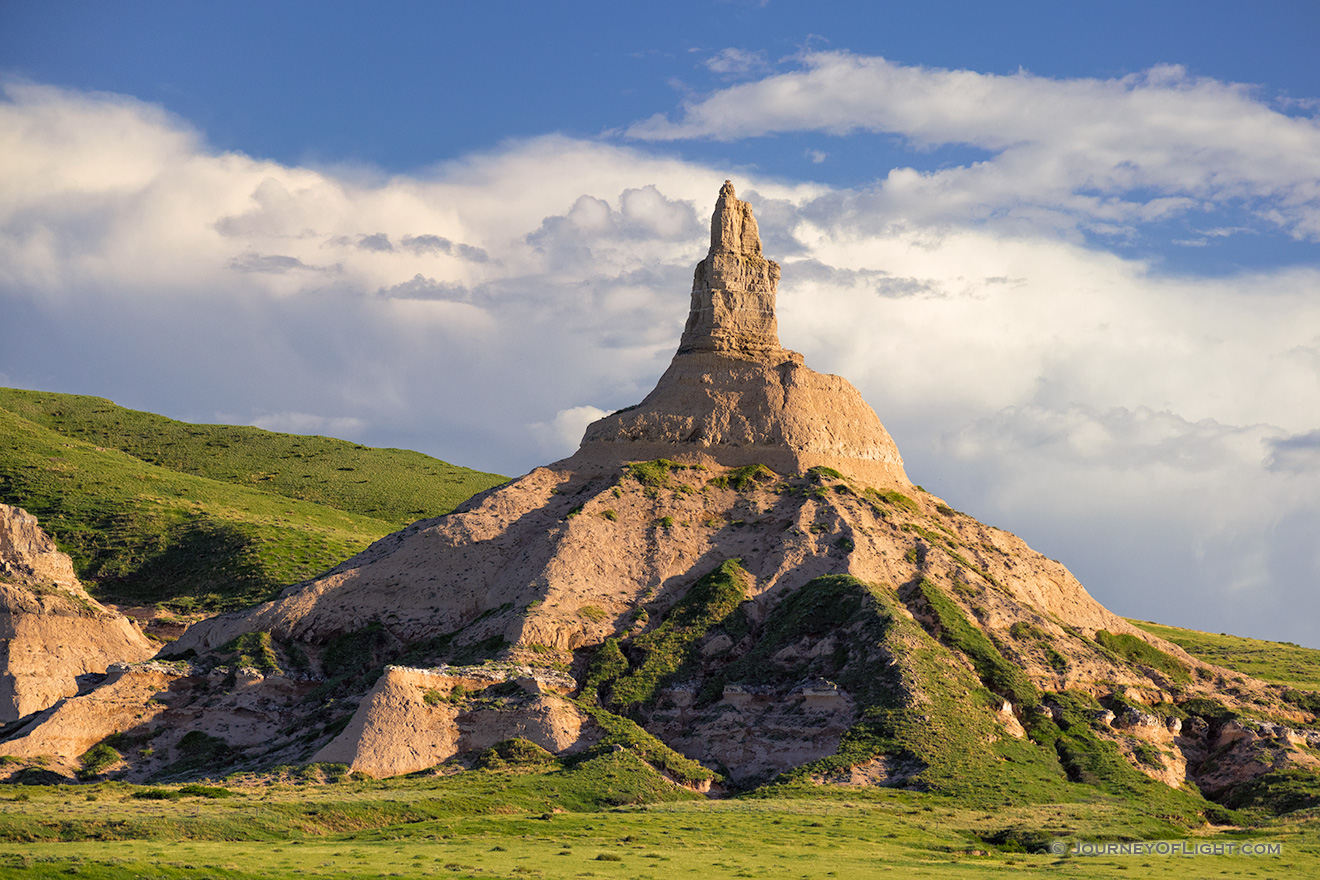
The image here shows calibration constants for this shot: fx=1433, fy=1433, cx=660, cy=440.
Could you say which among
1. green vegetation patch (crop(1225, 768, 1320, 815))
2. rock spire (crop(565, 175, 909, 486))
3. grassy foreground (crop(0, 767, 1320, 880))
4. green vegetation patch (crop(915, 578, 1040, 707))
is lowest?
grassy foreground (crop(0, 767, 1320, 880))

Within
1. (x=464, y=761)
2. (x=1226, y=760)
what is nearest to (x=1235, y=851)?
(x=1226, y=760)

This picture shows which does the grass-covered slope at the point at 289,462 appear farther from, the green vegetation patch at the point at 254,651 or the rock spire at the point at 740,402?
the green vegetation patch at the point at 254,651

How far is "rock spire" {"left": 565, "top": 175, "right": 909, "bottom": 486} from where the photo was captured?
88.8 metres

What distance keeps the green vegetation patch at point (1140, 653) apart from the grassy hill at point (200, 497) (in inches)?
2606

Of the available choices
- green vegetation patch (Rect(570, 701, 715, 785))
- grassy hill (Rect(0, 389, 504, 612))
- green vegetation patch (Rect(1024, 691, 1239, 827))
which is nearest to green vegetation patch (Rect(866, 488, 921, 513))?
green vegetation patch (Rect(1024, 691, 1239, 827))

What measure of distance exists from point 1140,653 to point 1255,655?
45.0 m

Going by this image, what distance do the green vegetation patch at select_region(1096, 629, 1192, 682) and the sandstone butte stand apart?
166 millimetres

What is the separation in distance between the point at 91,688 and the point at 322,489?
97.3 metres

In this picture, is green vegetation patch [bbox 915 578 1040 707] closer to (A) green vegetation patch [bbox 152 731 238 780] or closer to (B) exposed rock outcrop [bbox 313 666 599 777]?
(B) exposed rock outcrop [bbox 313 666 599 777]

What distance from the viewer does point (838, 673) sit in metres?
72.6

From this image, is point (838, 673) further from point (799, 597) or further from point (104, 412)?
point (104, 412)

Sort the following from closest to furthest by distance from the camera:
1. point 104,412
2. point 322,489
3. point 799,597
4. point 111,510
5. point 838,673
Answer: point 838,673 < point 799,597 < point 111,510 < point 322,489 < point 104,412

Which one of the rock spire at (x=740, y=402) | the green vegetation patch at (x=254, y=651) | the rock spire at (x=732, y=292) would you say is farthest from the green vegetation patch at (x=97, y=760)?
the rock spire at (x=732, y=292)

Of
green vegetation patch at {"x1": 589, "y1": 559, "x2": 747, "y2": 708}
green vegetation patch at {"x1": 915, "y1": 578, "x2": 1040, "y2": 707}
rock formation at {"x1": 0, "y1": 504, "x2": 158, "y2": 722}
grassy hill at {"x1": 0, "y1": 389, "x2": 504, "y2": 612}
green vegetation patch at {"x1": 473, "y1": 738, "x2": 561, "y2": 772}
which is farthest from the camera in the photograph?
grassy hill at {"x1": 0, "y1": 389, "x2": 504, "y2": 612}
